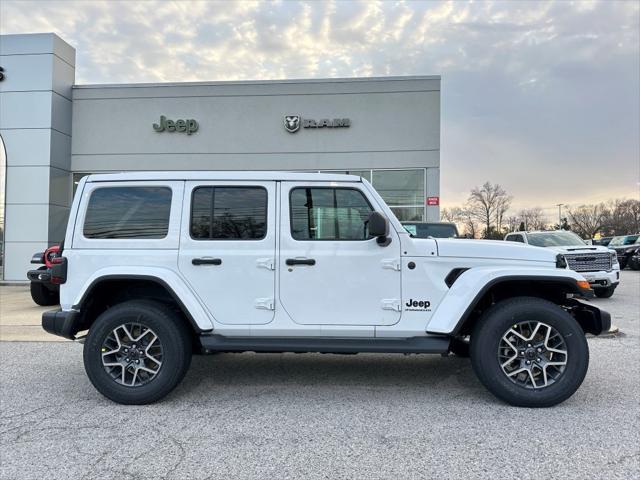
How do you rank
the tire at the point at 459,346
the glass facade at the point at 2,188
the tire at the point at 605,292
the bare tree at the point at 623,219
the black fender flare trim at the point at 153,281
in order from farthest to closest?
the bare tree at the point at 623,219, the glass facade at the point at 2,188, the tire at the point at 605,292, the tire at the point at 459,346, the black fender flare trim at the point at 153,281

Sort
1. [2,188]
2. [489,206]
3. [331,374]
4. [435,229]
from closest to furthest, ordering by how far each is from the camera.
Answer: [331,374] < [435,229] < [2,188] < [489,206]

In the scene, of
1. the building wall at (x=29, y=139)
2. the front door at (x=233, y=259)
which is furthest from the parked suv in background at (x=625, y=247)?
the building wall at (x=29, y=139)

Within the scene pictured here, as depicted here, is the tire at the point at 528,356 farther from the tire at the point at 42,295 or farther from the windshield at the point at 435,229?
the tire at the point at 42,295

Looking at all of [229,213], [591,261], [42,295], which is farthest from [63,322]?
[591,261]

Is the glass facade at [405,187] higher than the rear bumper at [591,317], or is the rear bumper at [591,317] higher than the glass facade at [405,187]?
the glass facade at [405,187]

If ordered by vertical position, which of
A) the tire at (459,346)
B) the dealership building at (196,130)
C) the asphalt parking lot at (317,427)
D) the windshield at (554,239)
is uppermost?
the dealership building at (196,130)

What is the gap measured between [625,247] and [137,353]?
27.0 meters

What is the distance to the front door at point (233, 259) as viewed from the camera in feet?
13.3

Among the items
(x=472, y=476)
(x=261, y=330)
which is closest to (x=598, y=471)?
(x=472, y=476)

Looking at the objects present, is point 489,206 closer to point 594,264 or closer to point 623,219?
point 623,219

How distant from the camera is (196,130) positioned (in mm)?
15672

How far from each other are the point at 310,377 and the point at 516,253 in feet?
7.94

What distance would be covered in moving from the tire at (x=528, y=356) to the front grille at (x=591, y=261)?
7796mm

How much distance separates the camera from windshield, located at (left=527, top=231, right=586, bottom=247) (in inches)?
456
